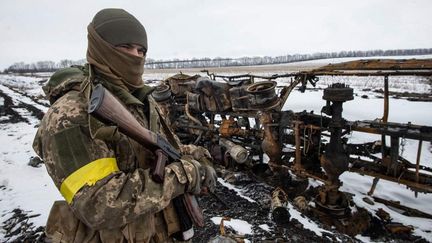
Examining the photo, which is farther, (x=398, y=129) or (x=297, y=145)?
(x=297, y=145)

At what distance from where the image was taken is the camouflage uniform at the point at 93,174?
1.44 m

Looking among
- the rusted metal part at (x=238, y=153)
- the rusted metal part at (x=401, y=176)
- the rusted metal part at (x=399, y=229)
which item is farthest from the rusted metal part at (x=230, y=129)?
the rusted metal part at (x=399, y=229)

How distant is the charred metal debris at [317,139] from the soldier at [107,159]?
3.17 meters

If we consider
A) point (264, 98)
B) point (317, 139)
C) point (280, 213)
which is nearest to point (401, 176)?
point (317, 139)

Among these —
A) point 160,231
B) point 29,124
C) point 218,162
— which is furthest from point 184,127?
point 29,124

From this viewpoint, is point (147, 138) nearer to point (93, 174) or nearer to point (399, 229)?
point (93, 174)

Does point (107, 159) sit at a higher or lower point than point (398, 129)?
higher

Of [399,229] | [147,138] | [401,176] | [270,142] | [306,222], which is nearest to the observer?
[147,138]

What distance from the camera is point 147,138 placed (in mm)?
1644

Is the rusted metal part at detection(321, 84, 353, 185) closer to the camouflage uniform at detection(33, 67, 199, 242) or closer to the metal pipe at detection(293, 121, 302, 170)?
the metal pipe at detection(293, 121, 302, 170)

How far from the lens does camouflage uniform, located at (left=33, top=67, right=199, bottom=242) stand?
1442 mm

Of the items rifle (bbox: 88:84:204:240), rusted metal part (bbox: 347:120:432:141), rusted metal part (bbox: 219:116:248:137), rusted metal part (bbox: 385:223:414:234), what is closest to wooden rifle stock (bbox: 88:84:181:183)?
rifle (bbox: 88:84:204:240)

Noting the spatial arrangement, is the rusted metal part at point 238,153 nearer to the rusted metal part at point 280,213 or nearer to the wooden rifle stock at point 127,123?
the rusted metal part at point 280,213

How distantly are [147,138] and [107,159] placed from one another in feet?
0.78
